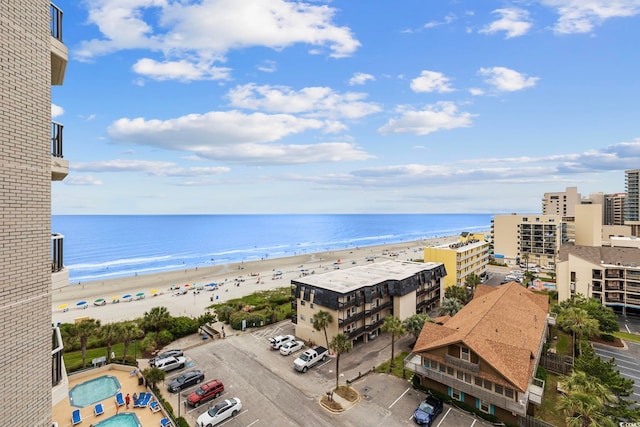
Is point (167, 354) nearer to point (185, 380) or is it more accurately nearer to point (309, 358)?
point (185, 380)

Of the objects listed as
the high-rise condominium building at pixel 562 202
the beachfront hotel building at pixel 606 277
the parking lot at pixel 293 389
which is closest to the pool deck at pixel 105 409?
the parking lot at pixel 293 389

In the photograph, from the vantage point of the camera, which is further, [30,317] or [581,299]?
[581,299]

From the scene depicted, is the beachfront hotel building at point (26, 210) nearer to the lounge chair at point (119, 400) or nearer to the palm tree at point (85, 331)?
the lounge chair at point (119, 400)

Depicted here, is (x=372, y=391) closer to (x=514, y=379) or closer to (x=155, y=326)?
(x=514, y=379)

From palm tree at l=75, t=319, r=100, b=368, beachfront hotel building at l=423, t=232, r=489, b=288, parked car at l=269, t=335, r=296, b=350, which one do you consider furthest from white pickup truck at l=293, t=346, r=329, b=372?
beachfront hotel building at l=423, t=232, r=489, b=288

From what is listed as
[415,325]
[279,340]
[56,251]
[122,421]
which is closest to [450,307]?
[415,325]

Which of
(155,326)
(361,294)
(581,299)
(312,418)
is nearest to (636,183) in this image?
(581,299)

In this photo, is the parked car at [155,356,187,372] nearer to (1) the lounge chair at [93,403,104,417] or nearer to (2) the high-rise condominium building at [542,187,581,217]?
(1) the lounge chair at [93,403,104,417]
